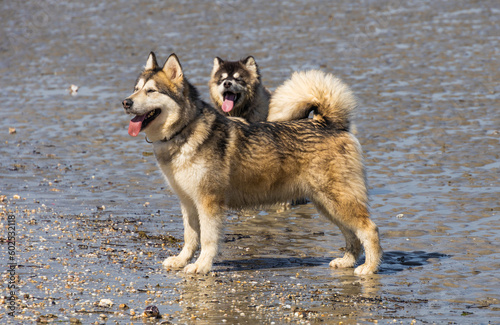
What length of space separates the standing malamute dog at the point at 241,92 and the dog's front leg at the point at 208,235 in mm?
3152

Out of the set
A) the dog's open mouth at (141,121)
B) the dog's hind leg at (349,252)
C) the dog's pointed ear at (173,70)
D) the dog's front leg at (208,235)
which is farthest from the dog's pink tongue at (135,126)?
the dog's hind leg at (349,252)

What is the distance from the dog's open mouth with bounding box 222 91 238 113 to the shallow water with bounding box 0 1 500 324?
4.25 feet

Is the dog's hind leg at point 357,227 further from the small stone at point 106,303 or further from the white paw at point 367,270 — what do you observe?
the small stone at point 106,303

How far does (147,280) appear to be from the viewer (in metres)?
6.58

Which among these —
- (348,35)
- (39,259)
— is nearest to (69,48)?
(348,35)

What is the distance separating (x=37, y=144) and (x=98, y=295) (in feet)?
20.8

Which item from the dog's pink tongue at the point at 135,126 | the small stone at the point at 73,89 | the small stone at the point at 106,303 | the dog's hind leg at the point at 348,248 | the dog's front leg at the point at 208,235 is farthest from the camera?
the small stone at the point at 73,89

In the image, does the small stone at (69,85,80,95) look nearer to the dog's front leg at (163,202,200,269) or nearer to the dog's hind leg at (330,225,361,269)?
the dog's front leg at (163,202,200,269)

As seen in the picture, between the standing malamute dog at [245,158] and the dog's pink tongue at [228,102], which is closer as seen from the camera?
the standing malamute dog at [245,158]

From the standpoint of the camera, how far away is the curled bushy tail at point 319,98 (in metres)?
7.32

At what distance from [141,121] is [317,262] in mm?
2169

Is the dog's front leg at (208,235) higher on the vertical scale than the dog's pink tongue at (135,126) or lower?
lower

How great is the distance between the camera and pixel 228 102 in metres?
9.89

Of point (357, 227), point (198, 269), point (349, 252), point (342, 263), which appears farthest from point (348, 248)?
point (198, 269)
